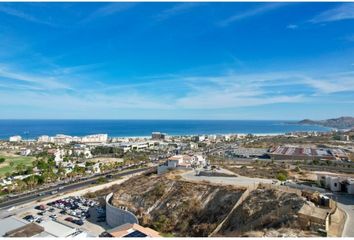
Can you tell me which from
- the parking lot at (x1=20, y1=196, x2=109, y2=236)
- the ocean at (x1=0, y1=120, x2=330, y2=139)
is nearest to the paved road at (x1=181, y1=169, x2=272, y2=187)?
the parking lot at (x1=20, y1=196, x2=109, y2=236)

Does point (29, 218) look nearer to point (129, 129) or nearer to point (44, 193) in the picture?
point (44, 193)

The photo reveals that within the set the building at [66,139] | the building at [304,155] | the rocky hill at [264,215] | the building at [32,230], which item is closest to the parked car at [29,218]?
the building at [32,230]

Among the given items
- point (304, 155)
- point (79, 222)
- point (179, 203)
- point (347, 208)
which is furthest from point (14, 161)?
point (347, 208)

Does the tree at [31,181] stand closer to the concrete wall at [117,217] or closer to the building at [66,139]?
the concrete wall at [117,217]

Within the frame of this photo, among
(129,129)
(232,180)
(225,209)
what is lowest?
(225,209)

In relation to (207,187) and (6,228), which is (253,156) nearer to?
(207,187)

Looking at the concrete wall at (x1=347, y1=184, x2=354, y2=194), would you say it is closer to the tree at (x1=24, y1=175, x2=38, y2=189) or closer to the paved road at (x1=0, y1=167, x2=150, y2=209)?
the paved road at (x1=0, y1=167, x2=150, y2=209)
